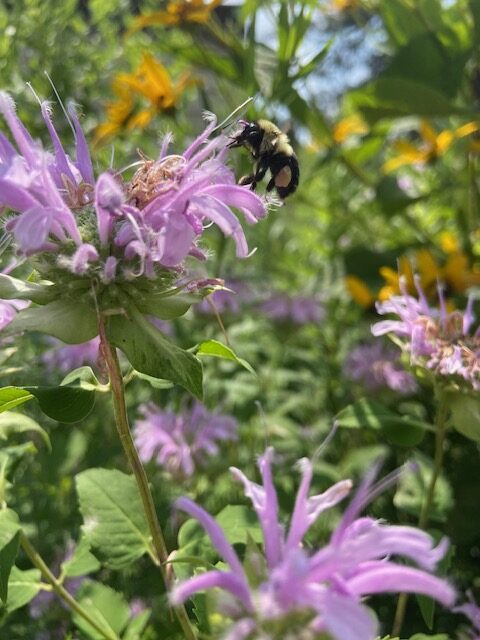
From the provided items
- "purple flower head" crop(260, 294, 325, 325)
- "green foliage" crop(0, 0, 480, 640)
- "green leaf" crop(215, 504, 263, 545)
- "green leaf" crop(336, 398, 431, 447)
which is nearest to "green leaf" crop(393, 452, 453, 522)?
"green foliage" crop(0, 0, 480, 640)

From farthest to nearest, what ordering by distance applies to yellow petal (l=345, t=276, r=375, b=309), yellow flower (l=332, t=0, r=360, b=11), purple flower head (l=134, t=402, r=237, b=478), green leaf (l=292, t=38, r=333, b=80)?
yellow flower (l=332, t=0, r=360, b=11) → yellow petal (l=345, t=276, r=375, b=309) → purple flower head (l=134, t=402, r=237, b=478) → green leaf (l=292, t=38, r=333, b=80)

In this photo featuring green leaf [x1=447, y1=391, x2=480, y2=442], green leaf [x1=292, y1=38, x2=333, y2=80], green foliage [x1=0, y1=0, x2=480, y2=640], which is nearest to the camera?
green foliage [x1=0, y1=0, x2=480, y2=640]

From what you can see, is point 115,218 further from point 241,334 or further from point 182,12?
point 182,12

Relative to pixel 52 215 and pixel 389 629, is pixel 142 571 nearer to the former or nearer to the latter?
pixel 389 629

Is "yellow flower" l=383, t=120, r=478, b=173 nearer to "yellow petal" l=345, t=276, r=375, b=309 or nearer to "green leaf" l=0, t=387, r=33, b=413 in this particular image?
"yellow petal" l=345, t=276, r=375, b=309

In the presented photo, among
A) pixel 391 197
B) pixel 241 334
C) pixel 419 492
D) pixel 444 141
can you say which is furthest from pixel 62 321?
pixel 444 141

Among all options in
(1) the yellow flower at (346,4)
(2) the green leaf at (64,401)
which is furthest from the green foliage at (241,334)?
(1) the yellow flower at (346,4)
